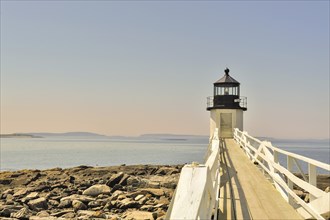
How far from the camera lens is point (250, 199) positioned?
6777 mm

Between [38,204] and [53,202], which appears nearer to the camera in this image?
[38,204]

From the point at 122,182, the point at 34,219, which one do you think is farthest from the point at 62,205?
the point at 122,182

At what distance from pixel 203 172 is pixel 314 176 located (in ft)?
8.50

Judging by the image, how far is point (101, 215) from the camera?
13859 mm

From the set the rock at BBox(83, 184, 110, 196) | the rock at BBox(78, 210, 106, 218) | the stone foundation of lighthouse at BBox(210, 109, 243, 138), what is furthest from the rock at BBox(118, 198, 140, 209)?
the stone foundation of lighthouse at BBox(210, 109, 243, 138)

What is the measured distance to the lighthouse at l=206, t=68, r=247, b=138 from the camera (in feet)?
89.0

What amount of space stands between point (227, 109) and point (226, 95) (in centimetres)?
102

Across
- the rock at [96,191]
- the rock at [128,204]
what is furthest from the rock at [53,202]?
the rock at [128,204]

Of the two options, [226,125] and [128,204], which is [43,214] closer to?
[128,204]

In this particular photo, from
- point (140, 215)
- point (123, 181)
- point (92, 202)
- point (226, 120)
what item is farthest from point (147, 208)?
point (226, 120)

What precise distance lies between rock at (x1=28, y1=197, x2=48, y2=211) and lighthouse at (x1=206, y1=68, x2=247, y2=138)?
13779 millimetres

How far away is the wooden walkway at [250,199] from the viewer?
5.71 metres

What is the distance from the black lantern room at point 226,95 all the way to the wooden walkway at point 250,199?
55.8ft

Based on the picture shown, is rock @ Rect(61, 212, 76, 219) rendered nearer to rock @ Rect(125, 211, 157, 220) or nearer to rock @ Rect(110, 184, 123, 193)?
rock @ Rect(125, 211, 157, 220)
